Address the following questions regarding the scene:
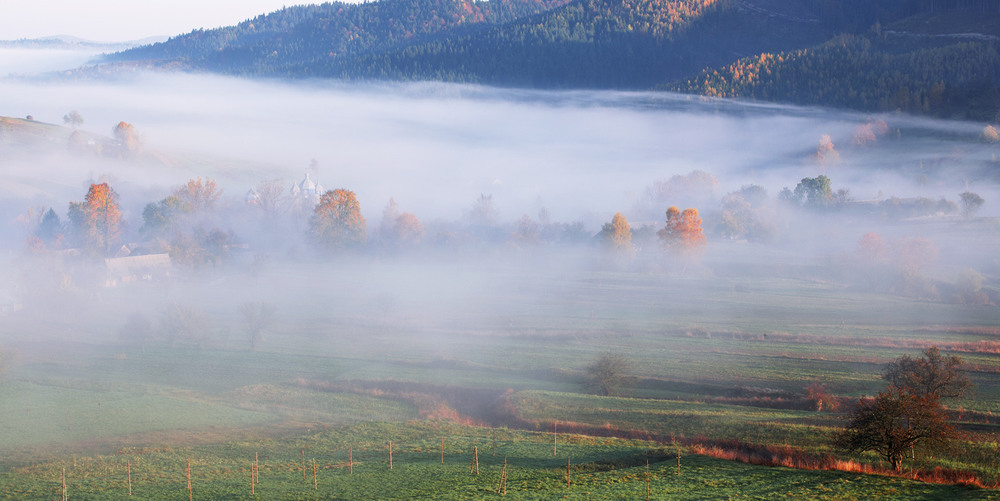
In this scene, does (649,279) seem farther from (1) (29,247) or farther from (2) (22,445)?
(1) (29,247)

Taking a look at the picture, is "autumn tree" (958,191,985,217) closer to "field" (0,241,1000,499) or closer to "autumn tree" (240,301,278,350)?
"field" (0,241,1000,499)

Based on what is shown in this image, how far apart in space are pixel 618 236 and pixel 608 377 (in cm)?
7005

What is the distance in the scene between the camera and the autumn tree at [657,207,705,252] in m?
119

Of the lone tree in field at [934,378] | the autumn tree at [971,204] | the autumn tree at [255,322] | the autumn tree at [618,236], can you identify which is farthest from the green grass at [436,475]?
the autumn tree at [971,204]

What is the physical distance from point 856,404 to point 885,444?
40.6 feet

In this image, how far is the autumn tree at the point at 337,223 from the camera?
13588cm

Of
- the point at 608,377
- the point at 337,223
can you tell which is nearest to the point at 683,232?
the point at 337,223

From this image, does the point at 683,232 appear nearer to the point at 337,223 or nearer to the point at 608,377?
the point at 337,223

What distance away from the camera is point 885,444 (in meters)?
38.1

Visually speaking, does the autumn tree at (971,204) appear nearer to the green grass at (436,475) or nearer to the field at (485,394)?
the field at (485,394)

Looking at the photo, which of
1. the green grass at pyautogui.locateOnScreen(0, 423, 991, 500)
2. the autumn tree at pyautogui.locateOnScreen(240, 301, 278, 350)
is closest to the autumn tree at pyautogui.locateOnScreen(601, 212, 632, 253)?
the autumn tree at pyautogui.locateOnScreen(240, 301, 278, 350)

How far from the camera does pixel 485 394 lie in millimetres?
59094

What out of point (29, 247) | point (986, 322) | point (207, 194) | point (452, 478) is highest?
point (207, 194)

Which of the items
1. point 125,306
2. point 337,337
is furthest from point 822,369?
point 125,306
